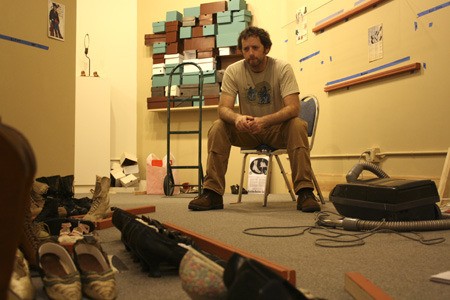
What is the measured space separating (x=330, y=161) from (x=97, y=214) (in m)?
2.36

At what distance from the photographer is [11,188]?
0.50 meters

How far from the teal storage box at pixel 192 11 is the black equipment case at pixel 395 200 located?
141 inches

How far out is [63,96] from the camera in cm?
249

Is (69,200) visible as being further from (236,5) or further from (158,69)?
(236,5)

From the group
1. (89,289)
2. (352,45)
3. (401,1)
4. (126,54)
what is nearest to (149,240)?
(89,289)

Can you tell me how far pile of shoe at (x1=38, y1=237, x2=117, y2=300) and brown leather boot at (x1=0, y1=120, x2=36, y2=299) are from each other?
0.33m

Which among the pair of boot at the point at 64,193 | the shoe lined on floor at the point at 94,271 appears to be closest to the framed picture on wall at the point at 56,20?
the pair of boot at the point at 64,193

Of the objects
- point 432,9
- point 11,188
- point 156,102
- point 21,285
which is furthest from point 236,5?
point 11,188

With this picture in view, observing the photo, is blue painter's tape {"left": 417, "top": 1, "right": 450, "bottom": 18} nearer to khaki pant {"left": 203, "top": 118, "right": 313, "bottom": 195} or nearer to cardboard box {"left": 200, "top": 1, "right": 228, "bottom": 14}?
khaki pant {"left": 203, "top": 118, "right": 313, "bottom": 195}

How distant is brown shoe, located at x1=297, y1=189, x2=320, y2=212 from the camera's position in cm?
237

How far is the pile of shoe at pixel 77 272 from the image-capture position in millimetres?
836

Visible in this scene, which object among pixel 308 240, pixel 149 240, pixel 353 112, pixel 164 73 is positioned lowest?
pixel 308 240

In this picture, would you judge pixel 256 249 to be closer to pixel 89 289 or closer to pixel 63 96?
pixel 89 289

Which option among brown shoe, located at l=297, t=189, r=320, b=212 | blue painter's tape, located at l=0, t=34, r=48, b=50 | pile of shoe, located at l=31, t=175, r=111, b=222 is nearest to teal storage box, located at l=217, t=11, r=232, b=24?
blue painter's tape, located at l=0, t=34, r=48, b=50
